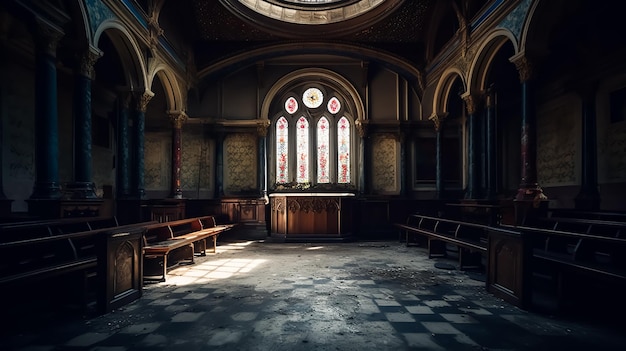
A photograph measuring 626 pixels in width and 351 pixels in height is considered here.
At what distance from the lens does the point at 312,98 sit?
13.4 m

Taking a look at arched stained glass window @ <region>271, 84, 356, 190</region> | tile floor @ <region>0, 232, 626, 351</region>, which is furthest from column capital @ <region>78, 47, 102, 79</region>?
arched stained glass window @ <region>271, 84, 356, 190</region>

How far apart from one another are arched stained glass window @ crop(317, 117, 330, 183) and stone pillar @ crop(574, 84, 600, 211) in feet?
25.4

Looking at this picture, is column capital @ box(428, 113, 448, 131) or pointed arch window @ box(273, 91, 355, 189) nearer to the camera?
column capital @ box(428, 113, 448, 131)

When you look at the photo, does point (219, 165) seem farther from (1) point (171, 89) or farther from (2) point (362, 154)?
(2) point (362, 154)

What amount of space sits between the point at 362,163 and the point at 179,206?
649cm

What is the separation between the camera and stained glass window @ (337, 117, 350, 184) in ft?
43.1

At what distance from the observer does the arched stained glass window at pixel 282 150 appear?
13109mm

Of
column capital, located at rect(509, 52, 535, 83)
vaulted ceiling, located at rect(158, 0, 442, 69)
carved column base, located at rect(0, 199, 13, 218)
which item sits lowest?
carved column base, located at rect(0, 199, 13, 218)

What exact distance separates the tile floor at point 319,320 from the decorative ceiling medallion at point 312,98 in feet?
28.5

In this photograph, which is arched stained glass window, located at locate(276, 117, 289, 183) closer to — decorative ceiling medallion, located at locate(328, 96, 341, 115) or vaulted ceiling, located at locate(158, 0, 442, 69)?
decorative ceiling medallion, located at locate(328, 96, 341, 115)

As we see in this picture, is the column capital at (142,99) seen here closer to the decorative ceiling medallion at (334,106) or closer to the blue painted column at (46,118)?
the blue painted column at (46,118)

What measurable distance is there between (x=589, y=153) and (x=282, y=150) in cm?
940

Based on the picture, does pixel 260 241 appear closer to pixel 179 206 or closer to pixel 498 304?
pixel 179 206

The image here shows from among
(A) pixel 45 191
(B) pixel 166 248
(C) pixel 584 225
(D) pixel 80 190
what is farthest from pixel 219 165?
(C) pixel 584 225
